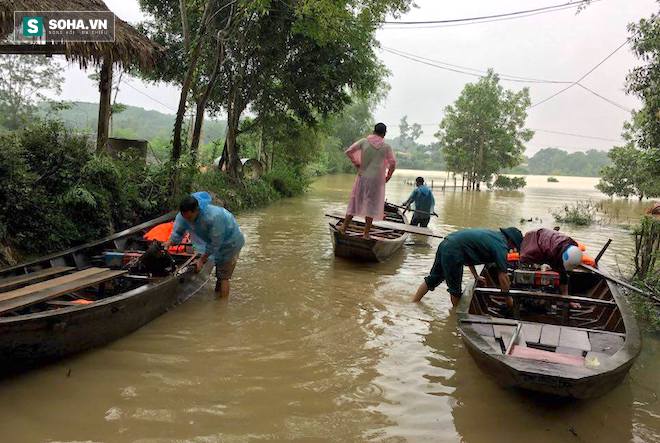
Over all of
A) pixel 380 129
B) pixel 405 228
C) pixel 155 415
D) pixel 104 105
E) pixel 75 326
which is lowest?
pixel 155 415

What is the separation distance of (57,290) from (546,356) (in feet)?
14.2

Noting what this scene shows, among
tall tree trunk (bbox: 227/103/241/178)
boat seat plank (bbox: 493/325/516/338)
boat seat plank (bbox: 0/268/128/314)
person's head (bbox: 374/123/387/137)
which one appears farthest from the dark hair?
tall tree trunk (bbox: 227/103/241/178)

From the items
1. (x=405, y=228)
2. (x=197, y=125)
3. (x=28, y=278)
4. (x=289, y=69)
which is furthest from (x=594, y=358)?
(x=289, y=69)

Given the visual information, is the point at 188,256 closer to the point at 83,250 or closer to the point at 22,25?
the point at 83,250

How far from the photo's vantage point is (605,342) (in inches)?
161

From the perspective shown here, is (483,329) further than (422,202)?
No

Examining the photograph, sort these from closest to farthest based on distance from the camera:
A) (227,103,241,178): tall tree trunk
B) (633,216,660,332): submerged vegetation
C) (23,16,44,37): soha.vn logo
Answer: (633,216,660,332): submerged vegetation → (23,16,44,37): soha.vn logo → (227,103,241,178): tall tree trunk

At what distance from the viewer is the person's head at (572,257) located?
4.59 m

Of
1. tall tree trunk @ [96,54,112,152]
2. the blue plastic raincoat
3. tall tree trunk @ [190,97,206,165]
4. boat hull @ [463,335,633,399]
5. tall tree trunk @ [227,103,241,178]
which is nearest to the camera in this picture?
boat hull @ [463,335,633,399]

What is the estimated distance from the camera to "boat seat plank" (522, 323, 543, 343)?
13.6 ft

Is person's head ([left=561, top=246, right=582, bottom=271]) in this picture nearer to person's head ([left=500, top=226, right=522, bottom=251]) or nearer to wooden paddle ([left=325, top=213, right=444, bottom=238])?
person's head ([left=500, top=226, right=522, bottom=251])

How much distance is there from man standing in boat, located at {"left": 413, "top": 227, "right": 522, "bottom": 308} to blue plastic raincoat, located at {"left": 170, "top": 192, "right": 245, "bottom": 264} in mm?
2591

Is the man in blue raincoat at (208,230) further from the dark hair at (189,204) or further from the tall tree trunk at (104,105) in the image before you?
the tall tree trunk at (104,105)

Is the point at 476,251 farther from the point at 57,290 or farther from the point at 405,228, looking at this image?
the point at 57,290
